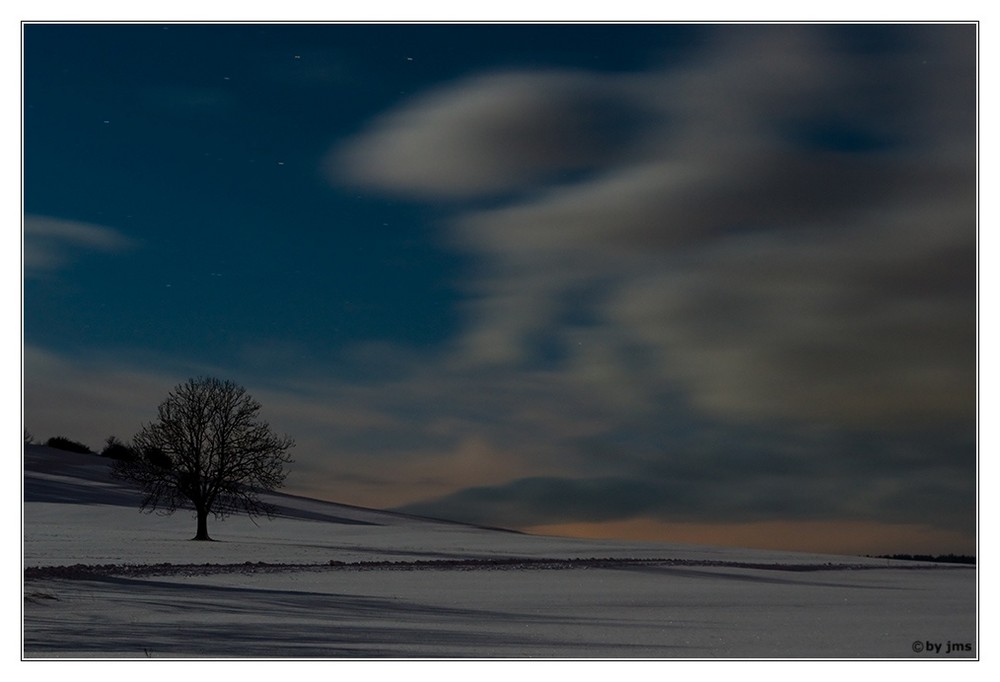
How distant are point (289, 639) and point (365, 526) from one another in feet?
70.5

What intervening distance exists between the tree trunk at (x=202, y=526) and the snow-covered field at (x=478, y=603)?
79.3 inches

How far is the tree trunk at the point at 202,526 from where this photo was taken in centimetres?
2870

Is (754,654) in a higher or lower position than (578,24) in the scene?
lower

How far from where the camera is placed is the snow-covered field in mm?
13500

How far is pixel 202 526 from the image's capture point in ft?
96.9

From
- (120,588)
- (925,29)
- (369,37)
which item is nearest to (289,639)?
(120,588)

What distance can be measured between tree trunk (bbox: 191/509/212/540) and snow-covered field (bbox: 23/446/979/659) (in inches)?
79.3

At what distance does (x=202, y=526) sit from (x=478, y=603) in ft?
50.8

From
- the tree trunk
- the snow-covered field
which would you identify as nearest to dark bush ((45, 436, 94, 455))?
the snow-covered field

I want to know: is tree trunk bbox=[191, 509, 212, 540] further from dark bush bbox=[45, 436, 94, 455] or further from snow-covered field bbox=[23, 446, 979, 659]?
dark bush bbox=[45, 436, 94, 455]

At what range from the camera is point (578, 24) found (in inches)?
637

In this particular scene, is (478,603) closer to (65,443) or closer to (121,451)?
(65,443)

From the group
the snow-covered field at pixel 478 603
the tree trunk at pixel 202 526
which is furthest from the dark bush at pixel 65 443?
the tree trunk at pixel 202 526

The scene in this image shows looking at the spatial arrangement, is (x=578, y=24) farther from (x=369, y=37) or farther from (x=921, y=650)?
(x=921, y=650)
